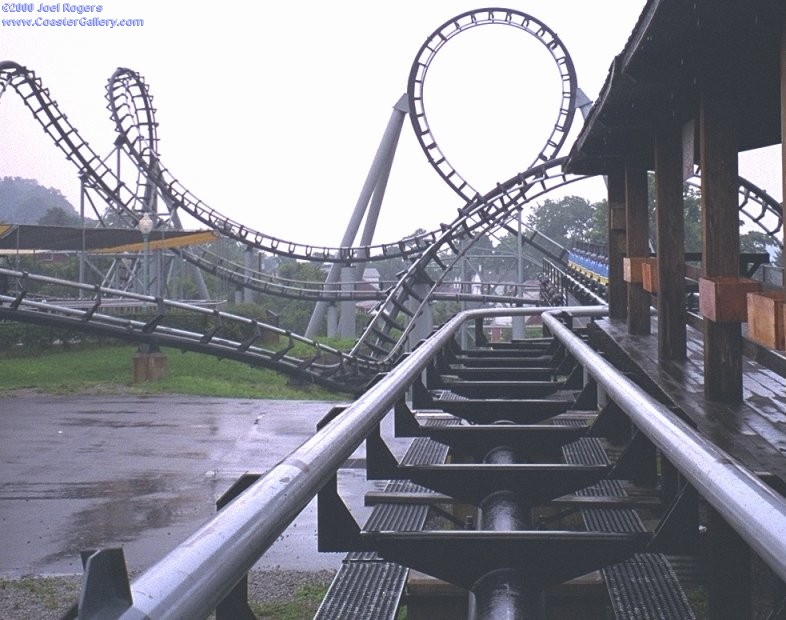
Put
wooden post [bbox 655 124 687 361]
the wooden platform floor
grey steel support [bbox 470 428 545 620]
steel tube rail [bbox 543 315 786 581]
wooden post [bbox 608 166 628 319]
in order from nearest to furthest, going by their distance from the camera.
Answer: steel tube rail [bbox 543 315 786 581] → grey steel support [bbox 470 428 545 620] → the wooden platform floor → wooden post [bbox 655 124 687 361] → wooden post [bbox 608 166 628 319]

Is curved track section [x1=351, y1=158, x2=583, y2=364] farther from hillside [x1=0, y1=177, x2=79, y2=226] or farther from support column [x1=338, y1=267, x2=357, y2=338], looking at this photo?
hillside [x1=0, y1=177, x2=79, y2=226]

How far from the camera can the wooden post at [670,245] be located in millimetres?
6332


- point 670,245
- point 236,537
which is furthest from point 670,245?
point 236,537

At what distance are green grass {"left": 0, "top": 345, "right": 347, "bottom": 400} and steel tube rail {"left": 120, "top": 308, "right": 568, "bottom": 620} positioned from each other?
18329mm

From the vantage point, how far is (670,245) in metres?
6.39

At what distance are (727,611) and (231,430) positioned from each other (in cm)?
1254

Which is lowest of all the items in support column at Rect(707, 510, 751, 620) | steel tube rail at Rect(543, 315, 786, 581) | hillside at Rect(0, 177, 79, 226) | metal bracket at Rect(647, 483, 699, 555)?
support column at Rect(707, 510, 751, 620)

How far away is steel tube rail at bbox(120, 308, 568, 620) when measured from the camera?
Answer: 1.03 m

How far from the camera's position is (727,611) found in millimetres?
2562

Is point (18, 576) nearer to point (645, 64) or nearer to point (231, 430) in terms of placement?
point (645, 64)

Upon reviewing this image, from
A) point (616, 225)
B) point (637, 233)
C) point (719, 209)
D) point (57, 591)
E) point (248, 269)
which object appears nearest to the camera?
point (719, 209)

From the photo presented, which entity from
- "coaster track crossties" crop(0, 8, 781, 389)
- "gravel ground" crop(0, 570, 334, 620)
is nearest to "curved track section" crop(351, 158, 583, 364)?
"coaster track crossties" crop(0, 8, 781, 389)

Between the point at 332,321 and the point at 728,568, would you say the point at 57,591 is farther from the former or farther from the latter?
the point at 332,321

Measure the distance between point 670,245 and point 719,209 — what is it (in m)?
1.30
